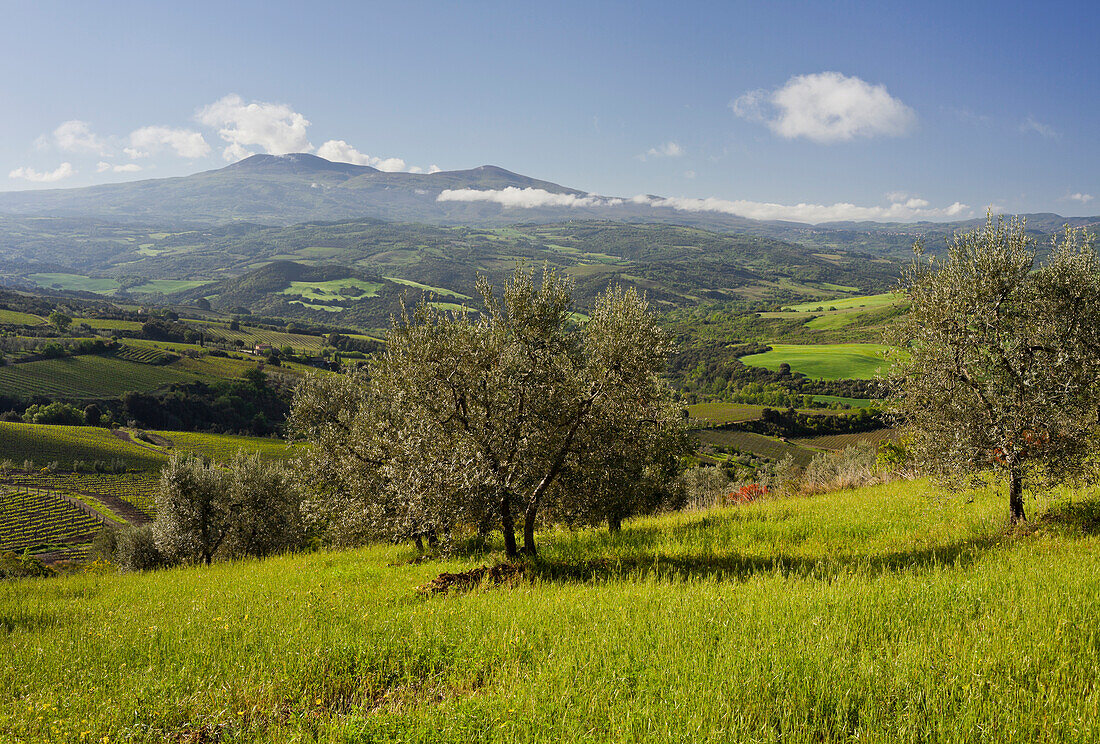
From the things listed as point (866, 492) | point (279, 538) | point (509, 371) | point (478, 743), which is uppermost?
point (509, 371)

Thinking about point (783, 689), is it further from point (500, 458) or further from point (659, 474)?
point (659, 474)

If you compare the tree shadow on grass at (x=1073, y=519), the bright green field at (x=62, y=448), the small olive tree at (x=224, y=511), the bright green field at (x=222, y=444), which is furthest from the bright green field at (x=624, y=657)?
the bright green field at (x=62, y=448)

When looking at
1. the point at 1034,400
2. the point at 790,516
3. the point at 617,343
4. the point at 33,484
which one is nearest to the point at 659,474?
the point at 790,516

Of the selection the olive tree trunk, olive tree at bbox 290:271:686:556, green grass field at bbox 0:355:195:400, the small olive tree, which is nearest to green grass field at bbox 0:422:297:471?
green grass field at bbox 0:355:195:400

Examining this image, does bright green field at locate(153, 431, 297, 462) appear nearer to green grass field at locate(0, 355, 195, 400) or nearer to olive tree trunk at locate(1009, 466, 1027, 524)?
green grass field at locate(0, 355, 195, 400)

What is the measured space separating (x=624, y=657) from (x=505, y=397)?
7.61 metres

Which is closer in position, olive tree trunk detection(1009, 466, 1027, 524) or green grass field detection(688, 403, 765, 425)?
olive tree trunk detection(1009, 466, 1027, 524)

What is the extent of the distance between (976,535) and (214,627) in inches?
648

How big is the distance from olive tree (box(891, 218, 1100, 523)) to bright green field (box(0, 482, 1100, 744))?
191 cm

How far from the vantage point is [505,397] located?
1333 cm

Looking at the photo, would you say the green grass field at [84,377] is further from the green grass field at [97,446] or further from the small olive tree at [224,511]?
the small olive tree at [224,511]

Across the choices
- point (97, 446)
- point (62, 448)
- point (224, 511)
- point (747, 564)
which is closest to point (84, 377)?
point (62, 448)

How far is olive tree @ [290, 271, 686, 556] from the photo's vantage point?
12656 millimetres

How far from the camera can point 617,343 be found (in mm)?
13531
